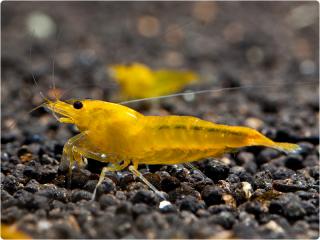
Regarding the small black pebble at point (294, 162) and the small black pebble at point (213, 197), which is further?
the small black pebble at point (294, 162)

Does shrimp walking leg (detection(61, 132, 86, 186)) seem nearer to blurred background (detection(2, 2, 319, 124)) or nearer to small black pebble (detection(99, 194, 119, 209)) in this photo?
small black pebble (detection(99, 194, 119, 209))

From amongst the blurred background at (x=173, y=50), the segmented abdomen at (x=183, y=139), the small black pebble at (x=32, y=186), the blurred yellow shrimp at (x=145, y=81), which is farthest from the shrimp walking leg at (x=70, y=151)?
the blurred yellow shrimp at (x=145, y=81)

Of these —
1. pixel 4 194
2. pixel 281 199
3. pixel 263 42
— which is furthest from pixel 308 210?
pixel 263 42

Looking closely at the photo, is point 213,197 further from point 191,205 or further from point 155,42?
point 155,42

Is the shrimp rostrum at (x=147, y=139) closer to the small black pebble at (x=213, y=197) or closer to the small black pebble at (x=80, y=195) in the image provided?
the small black pebble at (x=80, y=195)

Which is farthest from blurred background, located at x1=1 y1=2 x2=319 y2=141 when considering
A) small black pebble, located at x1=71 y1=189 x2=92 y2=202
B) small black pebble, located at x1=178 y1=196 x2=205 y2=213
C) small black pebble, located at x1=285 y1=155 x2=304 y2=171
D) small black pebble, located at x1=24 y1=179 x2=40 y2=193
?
small black pebble, located at x1=71 y1=189 x2=92 y2=202

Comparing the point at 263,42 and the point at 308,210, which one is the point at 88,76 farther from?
the point at 308,210

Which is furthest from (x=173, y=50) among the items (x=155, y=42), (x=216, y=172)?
(x=216, y=172)
